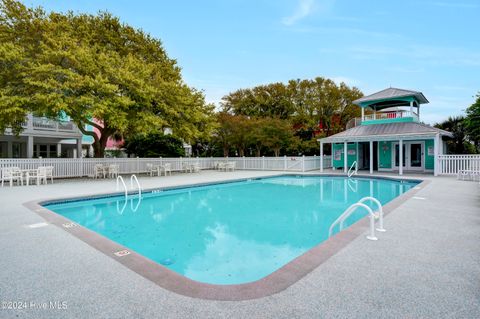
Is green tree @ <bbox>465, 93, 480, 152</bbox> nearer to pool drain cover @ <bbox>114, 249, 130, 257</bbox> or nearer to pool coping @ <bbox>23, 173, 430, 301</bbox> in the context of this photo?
pool coping @ <bbox>23, 173, 430, 301</bbox>

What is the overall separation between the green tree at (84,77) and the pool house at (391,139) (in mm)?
10477

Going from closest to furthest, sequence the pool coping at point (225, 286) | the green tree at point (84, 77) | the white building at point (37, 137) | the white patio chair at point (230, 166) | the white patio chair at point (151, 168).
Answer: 1. the pool coping at point (225, 286)
2. the green tree at point (84, 77)
3. the white patio chair at point (151, 168)
4. the white building at point (37, 137)
5. the white patio chair at point (230, 166)

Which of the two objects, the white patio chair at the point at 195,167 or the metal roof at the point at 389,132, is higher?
the metal roof at the point at 389,132

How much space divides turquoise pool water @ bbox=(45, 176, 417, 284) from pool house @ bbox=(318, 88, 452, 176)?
6899 mm

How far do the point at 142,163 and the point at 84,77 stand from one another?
7.12 metres

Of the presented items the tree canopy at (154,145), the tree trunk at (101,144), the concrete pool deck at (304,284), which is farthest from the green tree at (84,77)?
the concrete pool deck at (304,284)

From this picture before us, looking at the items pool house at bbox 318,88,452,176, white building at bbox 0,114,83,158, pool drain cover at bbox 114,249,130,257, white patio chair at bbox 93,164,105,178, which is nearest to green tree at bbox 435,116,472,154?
pool house at bbox 318,88,452,176

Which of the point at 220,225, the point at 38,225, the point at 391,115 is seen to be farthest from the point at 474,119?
the point at 38,225

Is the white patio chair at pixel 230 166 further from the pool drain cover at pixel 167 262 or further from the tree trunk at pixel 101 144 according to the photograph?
the pool drain cover at pixel 167 262

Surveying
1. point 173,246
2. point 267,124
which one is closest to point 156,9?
point 267,124

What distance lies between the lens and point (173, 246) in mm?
4844

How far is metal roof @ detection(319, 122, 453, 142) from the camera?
15297mm

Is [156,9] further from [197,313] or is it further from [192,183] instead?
[197,313]

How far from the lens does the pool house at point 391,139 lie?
16453 mm
